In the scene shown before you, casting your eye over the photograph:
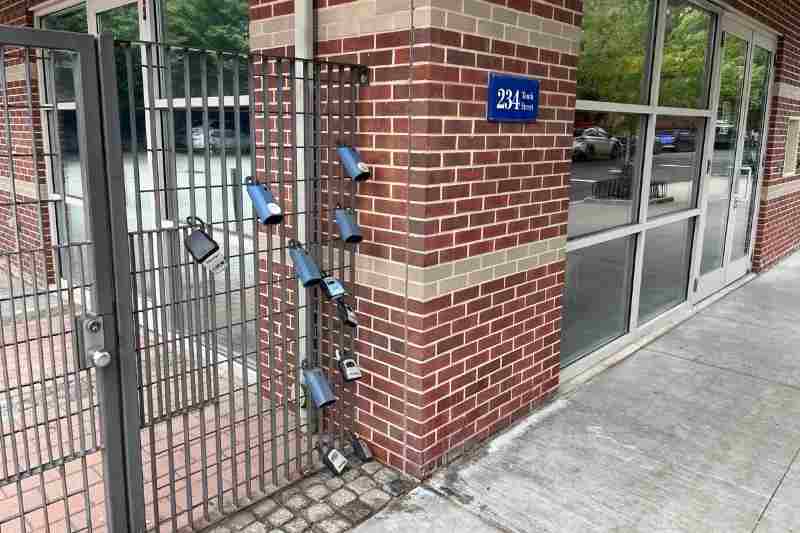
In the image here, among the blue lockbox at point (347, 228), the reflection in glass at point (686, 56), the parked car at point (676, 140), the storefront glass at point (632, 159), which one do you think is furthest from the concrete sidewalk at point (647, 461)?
the reflection in glass at point (686, 56)

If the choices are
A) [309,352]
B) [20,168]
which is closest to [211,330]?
[309,352]

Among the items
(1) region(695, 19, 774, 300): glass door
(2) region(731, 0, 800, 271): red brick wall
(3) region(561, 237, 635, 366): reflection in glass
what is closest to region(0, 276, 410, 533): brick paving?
(3) region(561, 237, 635, 366): reflection in glass

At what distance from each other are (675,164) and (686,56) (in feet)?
2.78

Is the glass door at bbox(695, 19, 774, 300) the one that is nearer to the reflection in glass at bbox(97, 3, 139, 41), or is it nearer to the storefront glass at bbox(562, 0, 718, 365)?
the storefront glass at bbox(562, 0, 718, 365)

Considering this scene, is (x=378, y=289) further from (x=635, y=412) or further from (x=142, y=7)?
(x=142, y=7)

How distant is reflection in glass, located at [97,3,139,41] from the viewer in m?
4.64

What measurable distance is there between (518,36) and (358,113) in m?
0.86

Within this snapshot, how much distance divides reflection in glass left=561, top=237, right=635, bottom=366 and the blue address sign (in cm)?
122

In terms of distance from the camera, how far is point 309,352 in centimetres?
311

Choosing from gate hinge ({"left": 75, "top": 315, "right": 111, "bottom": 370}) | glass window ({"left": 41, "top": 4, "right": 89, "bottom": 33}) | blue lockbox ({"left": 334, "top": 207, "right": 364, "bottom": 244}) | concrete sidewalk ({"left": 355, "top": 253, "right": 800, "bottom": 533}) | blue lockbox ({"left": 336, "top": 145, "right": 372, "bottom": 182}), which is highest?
glass window ({"left": 41, "top": 4, "right": 89, "bottom": 33})

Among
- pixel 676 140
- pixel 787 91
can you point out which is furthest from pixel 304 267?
pixel 787 91

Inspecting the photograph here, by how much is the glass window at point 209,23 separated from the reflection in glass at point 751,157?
5.17 metres

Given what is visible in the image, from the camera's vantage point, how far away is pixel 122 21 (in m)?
4.84

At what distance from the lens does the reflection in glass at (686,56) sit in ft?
16.0
